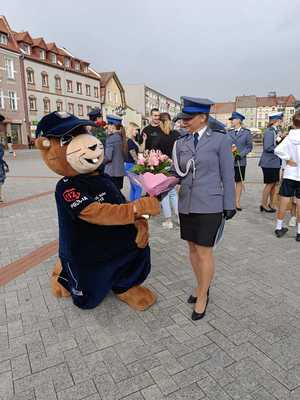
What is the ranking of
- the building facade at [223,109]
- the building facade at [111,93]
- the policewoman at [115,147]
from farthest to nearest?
the building facade at [223,109]
the building facade at [111,93]
the policewoman at [115,147]

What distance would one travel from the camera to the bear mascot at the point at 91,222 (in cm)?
276

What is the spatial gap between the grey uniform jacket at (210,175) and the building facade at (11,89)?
31858mm

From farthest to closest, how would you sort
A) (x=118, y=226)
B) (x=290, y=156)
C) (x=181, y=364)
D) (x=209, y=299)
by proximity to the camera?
(x=290, y=156) → (x=209, y=299) → (x=118, y=226) → (x=181, y=364)

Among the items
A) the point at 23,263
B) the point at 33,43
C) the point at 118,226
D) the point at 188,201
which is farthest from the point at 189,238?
the point at 33,43

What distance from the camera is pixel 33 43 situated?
3597 centimetres

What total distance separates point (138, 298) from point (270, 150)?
4.39m

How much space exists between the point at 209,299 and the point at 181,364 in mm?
995

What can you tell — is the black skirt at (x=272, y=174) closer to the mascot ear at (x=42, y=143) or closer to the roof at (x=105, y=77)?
the mascot ear at (x=42, y=143)

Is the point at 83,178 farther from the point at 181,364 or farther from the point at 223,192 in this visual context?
the point at 181,364

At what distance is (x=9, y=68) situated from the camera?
32.5m

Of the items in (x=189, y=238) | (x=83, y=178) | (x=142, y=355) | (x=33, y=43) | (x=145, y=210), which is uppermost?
(x=33, y=43)

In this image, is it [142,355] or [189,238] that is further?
[189,238]

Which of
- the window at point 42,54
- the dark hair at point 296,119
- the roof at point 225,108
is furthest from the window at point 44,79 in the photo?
the roof at point 225,108

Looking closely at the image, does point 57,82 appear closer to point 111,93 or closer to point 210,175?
point 111,93
